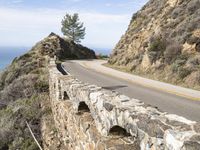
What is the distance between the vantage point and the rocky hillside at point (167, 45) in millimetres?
22391

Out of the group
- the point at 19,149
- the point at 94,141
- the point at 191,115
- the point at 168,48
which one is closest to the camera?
the point at 94,141

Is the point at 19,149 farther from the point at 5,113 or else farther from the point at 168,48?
the point at 168,48

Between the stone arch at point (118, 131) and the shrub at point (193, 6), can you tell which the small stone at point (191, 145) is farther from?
the shrub at point (193, 6)

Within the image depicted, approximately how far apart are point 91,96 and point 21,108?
507 inches

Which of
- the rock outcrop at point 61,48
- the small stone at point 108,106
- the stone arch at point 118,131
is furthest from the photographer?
the rock outcrop at point 61,48

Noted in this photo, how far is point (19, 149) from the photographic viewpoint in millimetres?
15508

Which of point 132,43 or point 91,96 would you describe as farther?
point 132,43

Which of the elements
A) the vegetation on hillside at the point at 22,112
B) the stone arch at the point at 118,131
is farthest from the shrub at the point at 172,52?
the stone arch at the point at 118,131

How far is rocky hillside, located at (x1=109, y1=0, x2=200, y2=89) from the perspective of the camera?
22.4 metres

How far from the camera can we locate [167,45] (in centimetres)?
2733

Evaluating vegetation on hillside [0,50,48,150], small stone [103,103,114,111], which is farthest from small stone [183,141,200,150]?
vegetation on hillside [0,50,48,150]

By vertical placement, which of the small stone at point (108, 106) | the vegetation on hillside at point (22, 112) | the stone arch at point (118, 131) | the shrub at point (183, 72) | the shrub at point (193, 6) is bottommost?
the vegetation on hillside at point (22, 112)

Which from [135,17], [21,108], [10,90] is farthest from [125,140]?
[135,17]

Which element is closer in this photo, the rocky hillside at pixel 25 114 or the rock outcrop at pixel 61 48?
the rocky hillside at pixel 25 114
